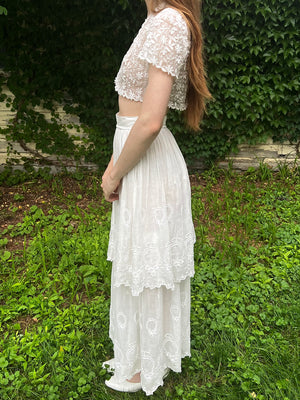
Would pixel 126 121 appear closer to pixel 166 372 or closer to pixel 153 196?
pixel 153 196

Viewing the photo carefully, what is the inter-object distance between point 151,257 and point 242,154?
356cm

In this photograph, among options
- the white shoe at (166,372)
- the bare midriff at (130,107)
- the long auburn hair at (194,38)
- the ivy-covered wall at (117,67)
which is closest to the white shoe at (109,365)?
the white shoe at (166,372)

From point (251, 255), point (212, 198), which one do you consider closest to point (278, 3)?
point (212, 198)

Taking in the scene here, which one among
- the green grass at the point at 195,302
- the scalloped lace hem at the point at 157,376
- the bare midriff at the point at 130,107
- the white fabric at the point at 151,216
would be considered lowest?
the green grass at the point at 195,302

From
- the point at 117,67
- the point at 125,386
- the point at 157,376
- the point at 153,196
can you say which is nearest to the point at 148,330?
the point at 157,376

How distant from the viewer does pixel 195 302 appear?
8.82ft

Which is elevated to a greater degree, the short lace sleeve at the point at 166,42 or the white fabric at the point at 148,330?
the short lace sleeve at the point at 166,42

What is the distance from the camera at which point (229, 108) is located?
15.0 ft

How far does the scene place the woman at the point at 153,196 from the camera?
134 centimetres

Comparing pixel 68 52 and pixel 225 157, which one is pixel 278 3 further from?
pixel 68 52

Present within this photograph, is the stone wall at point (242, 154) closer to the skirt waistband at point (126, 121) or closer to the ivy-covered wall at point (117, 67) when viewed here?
the ivy-covered wall at point (117, 67)

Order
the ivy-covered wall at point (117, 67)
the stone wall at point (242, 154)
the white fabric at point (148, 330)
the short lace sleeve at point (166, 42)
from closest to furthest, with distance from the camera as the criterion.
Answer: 1. the short lace sleeve at point (166, 42)
2. the white fabric at point (148, 330)
3. the ivy-covered wall at point (117, 67)
4. the stone wall at point (242, 154)

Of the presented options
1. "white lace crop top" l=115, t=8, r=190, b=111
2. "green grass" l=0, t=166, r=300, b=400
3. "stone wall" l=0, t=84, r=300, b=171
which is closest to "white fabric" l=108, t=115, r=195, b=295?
"white lace crop top" l=115, t=8, r=190, b=111

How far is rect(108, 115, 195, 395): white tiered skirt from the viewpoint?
1.61 meters
